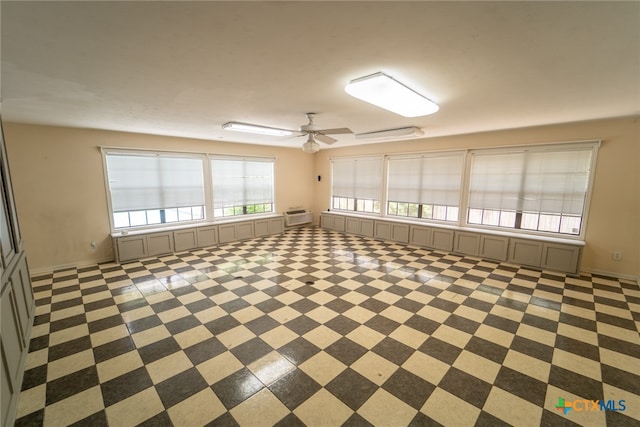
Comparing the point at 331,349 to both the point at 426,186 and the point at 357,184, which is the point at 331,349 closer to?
the point at 426,186

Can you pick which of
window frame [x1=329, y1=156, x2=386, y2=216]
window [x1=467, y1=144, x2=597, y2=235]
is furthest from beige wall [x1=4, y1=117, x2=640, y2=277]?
window frame [x1=329, y1=156, x2=386, y2=216]

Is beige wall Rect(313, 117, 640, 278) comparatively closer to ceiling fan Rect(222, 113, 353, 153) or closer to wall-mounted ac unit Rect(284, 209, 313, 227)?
ceiling fan Rect(222, 113, 353, 153)

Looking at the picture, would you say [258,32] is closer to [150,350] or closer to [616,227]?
[150,350]

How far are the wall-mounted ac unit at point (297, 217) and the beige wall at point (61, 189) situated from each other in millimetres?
3846

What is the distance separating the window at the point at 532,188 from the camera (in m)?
4.46

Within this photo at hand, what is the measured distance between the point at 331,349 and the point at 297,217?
5.80 meters

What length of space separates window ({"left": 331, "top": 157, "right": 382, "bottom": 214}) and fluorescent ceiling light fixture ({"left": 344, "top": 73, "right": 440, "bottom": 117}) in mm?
4123

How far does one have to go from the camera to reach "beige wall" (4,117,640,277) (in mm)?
4066

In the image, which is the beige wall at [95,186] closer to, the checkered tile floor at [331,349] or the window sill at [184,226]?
the window sill at [184,226]

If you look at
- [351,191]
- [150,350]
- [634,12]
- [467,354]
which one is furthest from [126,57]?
[351,191]

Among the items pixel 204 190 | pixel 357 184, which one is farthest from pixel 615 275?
pixel 204 190

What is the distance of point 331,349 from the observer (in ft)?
8.35

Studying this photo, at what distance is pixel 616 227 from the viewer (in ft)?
13.7

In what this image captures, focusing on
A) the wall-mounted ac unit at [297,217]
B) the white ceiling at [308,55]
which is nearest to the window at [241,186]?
the wall-mounted ac unit at [297,217]
